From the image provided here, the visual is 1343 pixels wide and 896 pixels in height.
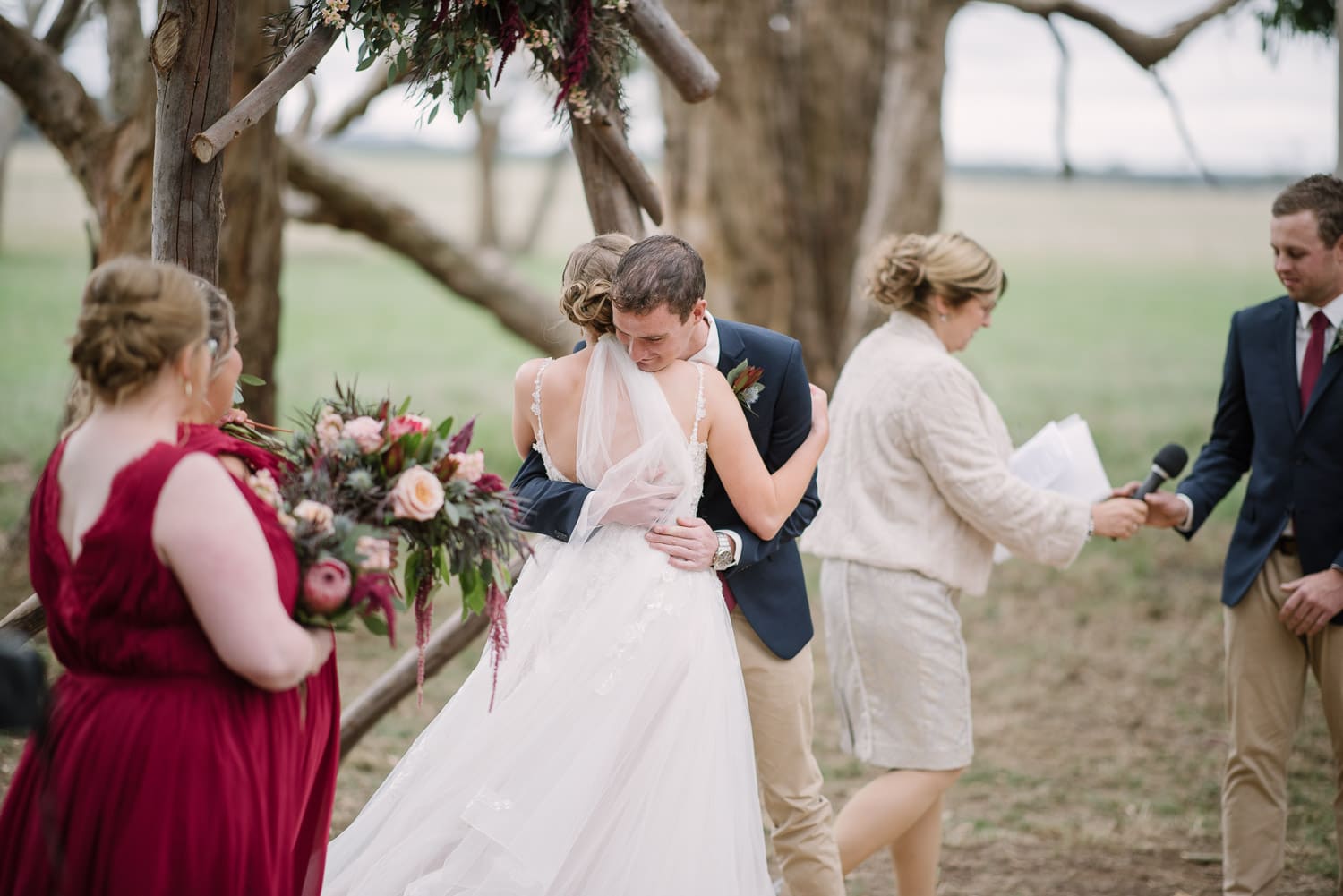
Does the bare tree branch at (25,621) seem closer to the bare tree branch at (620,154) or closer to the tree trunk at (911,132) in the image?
the bare tree branch at (620,154)

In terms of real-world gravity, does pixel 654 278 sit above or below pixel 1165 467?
above

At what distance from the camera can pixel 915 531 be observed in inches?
154

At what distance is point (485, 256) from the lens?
9258 mm

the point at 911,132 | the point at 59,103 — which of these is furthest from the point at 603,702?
the point at 911,132

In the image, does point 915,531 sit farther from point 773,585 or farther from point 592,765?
point 592,765

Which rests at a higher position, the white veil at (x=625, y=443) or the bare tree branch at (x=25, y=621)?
the white veil at (x=625, y=443)

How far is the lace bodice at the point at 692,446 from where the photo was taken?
3.23 metres

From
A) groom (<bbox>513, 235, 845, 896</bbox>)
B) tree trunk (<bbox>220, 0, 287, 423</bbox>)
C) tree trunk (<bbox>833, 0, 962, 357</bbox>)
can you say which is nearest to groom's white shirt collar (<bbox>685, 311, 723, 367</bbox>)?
groom (<bbox>513, 235, 845, 896</bbox>)

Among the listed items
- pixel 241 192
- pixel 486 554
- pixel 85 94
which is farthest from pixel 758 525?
pixel 85 94

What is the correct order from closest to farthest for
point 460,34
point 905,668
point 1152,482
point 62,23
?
1. point 460,34
2. point 905,668
3. point 1152,482
4. point 62,23

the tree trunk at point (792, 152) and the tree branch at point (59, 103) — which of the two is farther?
the tree trunk at point (792, 152)

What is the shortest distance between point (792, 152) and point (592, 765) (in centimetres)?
632

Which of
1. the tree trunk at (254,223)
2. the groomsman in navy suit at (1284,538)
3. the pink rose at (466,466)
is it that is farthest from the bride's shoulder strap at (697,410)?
the tree trunk at (254,223)

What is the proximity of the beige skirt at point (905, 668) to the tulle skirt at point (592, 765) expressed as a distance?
2.40 ft
